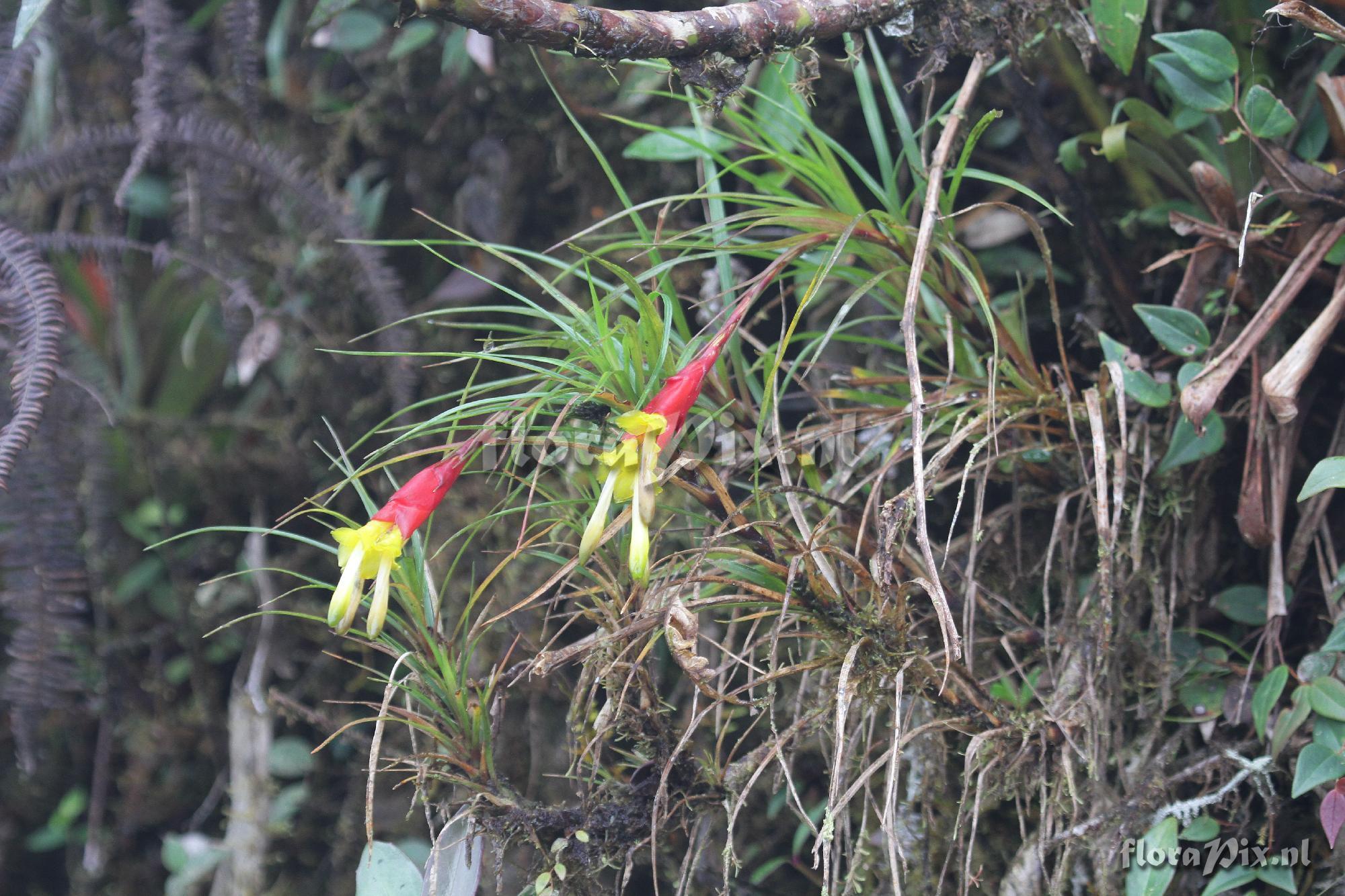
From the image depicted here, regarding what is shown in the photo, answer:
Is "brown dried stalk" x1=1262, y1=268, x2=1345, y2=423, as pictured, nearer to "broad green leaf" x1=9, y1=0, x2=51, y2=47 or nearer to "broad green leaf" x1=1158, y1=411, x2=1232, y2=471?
"broad green leaf" x1=1158, y1=411, x2=1232, y2=471

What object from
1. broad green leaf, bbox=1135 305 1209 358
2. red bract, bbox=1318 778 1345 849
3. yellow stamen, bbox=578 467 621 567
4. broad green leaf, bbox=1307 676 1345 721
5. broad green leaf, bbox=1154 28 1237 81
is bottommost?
red bract, bbox=1318 778 1345 849

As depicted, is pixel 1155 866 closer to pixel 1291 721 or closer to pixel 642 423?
pixel 1291 721

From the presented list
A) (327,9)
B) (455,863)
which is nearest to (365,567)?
(455,863)

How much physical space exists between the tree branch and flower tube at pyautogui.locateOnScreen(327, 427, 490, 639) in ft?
1.00

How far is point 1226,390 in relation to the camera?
102 centimetres

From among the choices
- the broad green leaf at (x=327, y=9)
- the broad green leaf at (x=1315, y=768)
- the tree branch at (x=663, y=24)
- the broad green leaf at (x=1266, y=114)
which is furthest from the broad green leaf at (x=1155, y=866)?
the broad green leaf at (x=327, y=9)

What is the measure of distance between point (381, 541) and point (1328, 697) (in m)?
0.81

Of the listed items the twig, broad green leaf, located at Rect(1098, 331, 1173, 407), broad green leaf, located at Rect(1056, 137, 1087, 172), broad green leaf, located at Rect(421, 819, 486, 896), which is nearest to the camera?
the twig

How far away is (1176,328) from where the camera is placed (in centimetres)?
96

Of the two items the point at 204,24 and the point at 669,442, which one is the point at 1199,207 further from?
the point at 204,24

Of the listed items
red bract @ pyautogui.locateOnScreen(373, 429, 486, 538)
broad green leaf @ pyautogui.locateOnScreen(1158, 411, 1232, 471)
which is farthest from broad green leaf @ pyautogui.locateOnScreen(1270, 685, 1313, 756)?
red bract @ pyautogui.locateOnScreen(373, 429, 486, 538)

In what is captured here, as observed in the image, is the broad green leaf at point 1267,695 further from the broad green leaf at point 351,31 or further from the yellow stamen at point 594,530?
the broad green leaf at point 351,31

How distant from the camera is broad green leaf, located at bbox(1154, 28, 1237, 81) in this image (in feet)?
3.09

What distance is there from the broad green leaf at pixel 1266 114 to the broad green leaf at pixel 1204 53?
4 cm
